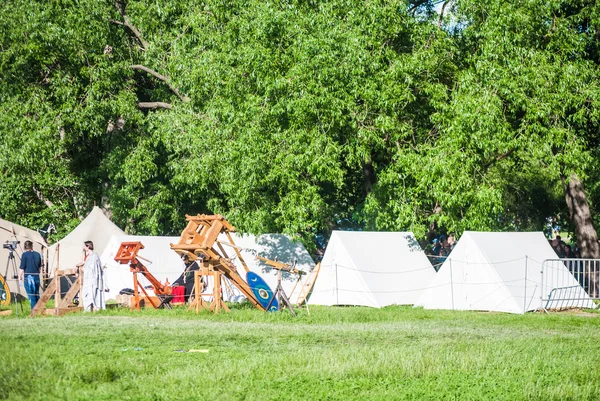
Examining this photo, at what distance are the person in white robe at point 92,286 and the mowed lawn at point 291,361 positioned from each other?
9.65 ft

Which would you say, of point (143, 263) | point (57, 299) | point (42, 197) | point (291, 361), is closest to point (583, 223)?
point (143, 263)

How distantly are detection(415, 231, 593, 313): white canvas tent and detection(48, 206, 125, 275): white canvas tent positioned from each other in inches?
415

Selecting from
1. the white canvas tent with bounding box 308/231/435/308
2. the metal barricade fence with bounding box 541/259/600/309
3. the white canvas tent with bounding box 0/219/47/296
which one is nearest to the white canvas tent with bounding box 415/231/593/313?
the metal barricade fence with bounding box 541/259/600/309

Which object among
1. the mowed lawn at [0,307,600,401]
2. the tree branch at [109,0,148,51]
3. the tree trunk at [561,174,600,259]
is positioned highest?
the tree branch at [109,0,148,51]

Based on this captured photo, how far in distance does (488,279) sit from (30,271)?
1122 centimetres

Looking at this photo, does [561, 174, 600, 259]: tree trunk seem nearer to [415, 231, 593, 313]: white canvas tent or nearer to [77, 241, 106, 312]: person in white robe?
[415, 231, 593, 313]: white canvas tent

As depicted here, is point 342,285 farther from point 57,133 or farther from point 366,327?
point 57,133

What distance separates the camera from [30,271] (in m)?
21.0

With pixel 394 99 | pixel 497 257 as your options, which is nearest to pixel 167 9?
pixel 394 99

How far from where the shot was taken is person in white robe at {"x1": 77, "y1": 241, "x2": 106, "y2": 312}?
19.3 m

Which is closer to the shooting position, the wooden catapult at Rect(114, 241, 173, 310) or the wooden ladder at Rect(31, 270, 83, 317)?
the wooden ladder at Rect(31, 270, 83, 317)

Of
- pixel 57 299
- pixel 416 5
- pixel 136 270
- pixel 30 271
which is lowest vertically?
pixel 57 299

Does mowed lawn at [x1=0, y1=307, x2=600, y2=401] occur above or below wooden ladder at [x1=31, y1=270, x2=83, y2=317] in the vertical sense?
below

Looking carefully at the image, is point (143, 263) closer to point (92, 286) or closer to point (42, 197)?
point (92, 286)
